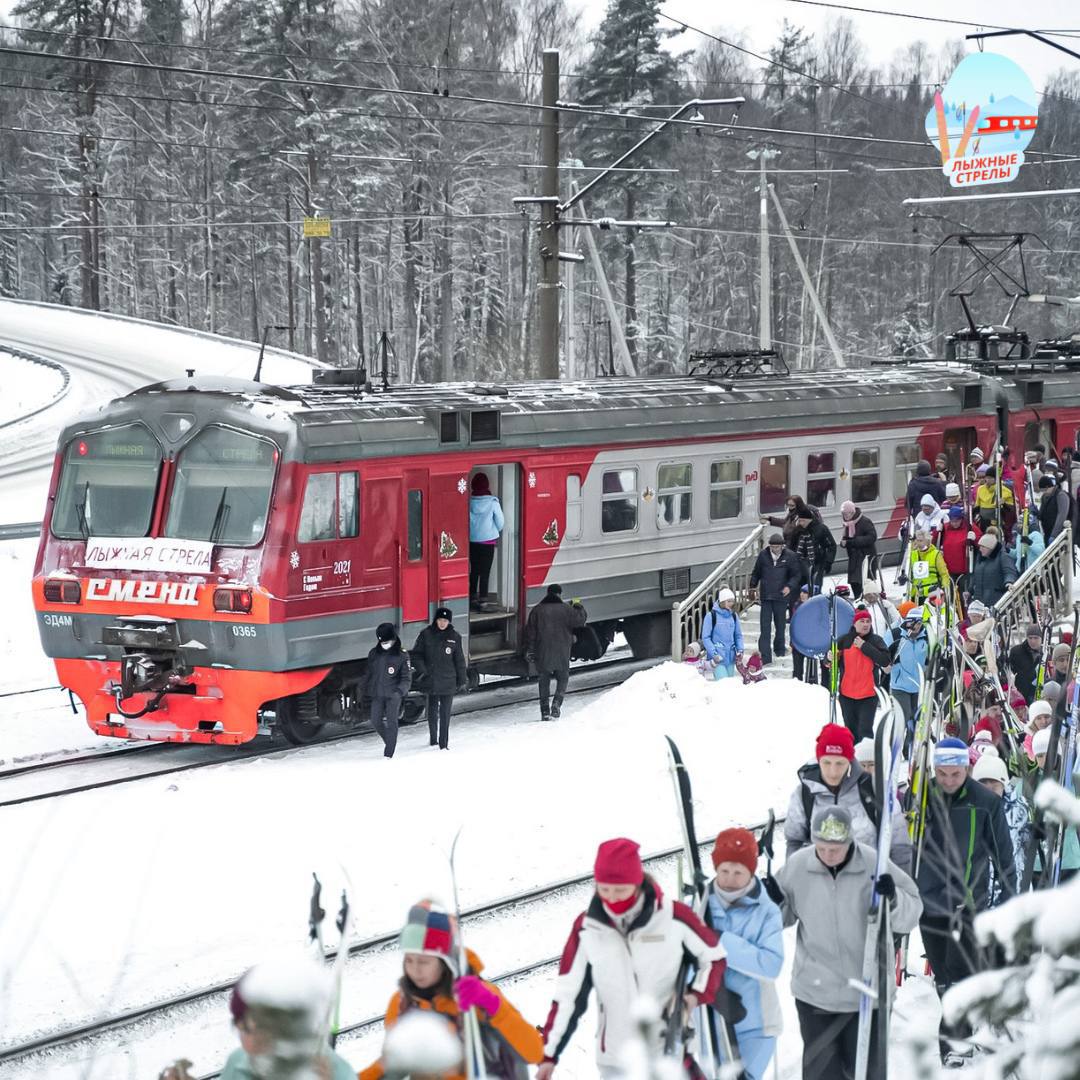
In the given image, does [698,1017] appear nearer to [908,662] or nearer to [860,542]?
[908,662]

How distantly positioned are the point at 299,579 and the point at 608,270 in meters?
50.8

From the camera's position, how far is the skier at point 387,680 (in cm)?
1488

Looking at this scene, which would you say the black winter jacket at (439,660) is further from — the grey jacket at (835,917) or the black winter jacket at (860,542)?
the grey jacket at (835,917)

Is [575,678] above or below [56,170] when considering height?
below

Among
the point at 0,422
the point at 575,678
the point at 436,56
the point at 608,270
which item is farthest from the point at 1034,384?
the point at 608,270

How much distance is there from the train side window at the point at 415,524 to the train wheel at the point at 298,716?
5.39ft

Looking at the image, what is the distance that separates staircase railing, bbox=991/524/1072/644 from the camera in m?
18.1

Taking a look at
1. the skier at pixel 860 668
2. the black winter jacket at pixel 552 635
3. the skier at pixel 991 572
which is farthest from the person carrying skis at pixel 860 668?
the skier at pixel 991 572

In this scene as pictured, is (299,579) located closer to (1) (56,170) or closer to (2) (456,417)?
(2) (456,417)

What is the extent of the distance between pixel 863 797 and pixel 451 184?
4885 centimetres

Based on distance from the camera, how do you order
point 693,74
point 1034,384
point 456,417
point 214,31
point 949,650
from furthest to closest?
point 693,74
point 214,31
point 1034,384
point 456,417
point 949,650

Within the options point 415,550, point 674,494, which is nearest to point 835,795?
point 415,550

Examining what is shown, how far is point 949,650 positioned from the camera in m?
13.0

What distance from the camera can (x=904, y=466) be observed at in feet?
79.5
